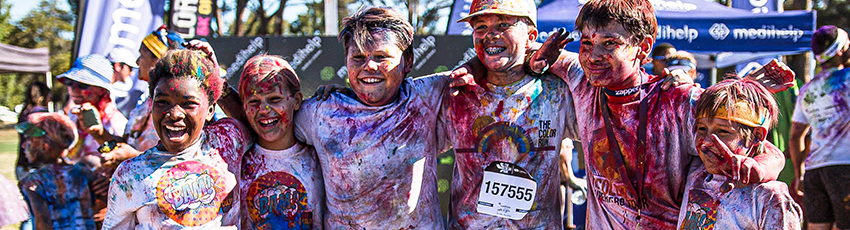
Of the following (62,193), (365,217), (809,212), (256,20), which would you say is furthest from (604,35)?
(256,20)

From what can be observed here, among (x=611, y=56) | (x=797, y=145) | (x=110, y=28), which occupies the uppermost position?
(x=110, y=28)

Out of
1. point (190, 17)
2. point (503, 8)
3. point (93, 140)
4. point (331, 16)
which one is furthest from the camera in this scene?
point (190, 17)

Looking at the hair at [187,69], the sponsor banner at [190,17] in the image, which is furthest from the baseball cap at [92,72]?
the hair at [187,69]

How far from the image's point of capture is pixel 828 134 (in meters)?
4.71

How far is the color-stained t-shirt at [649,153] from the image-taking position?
8.54ft

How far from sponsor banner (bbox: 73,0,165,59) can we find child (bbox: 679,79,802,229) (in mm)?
6282

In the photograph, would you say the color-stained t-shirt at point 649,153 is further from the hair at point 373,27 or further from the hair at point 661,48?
the hair at point 661,48

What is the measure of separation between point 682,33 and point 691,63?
3.43 ft

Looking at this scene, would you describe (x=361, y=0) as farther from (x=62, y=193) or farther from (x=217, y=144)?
(x=217, y=144)

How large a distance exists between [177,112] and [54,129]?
2629 mm

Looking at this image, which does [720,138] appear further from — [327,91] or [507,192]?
[327,91]

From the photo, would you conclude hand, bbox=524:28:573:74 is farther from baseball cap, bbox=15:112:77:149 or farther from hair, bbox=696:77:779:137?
baseball cap, bbox=15:112:77:149

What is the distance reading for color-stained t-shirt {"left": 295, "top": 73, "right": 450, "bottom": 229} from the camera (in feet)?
9.77

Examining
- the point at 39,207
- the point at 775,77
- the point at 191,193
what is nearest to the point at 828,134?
the point at 775,77
